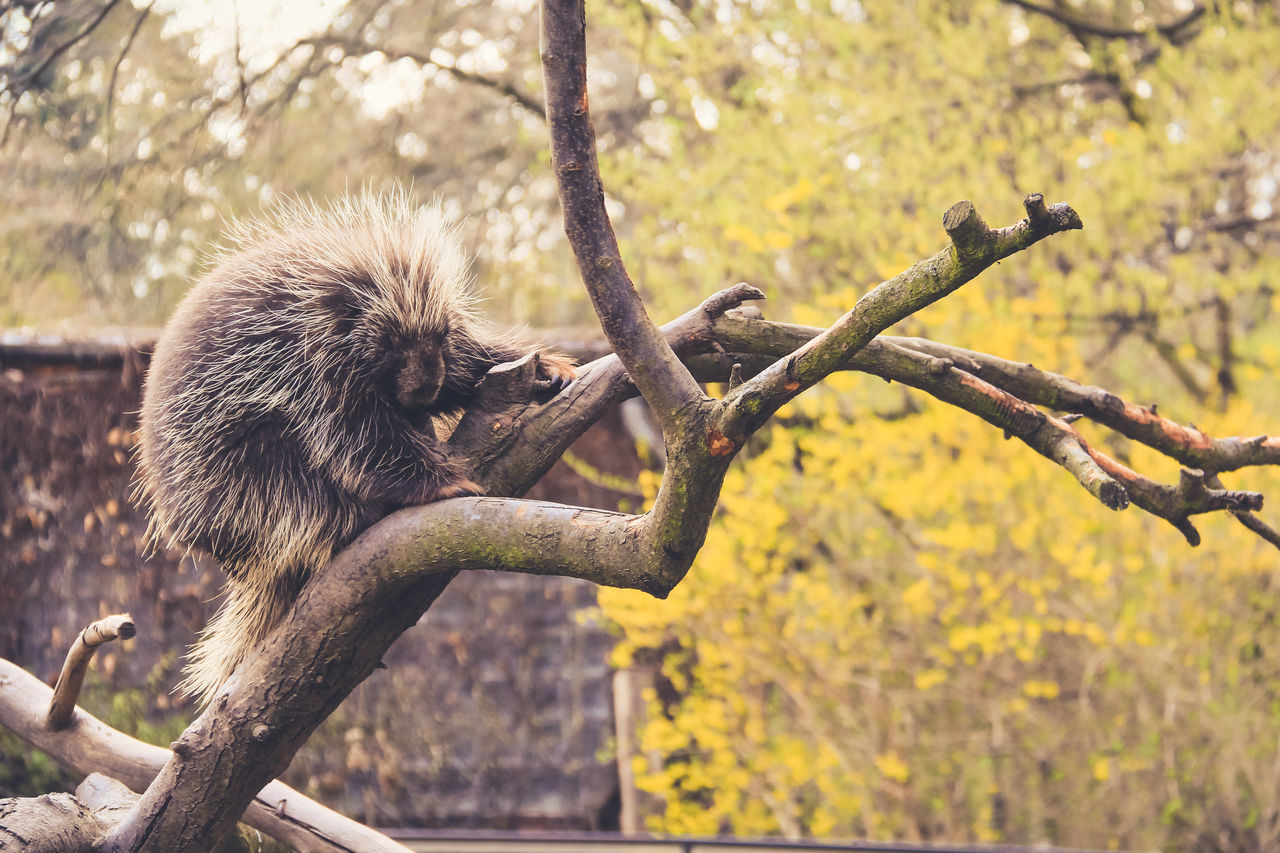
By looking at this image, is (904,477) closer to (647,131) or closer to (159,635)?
(647,131)

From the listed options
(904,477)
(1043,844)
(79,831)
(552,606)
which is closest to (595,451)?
(552,606)

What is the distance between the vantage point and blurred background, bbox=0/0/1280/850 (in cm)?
429

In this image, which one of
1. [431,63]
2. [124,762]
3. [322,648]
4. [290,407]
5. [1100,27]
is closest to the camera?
[322,648]

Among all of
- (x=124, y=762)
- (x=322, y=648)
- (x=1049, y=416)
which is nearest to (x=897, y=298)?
(x=1049, y=416)

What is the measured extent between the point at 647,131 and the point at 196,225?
10.6ft

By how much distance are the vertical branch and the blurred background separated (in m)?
2.89

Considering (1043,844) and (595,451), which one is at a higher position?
(595,451)

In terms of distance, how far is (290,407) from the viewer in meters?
1.96

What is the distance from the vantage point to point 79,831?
1.66 m

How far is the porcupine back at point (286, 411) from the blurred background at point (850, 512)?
7.05 ft

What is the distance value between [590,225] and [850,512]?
3.69 m

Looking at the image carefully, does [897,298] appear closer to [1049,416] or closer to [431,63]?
[1049,416]

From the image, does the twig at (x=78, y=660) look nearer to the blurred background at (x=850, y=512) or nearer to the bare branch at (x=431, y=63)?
the blurred background at (x=850, y=512)

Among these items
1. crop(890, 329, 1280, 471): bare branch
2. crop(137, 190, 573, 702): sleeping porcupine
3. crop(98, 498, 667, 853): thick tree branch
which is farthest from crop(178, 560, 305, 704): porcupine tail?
crop(890, 329, 1280, 471): bare branch
